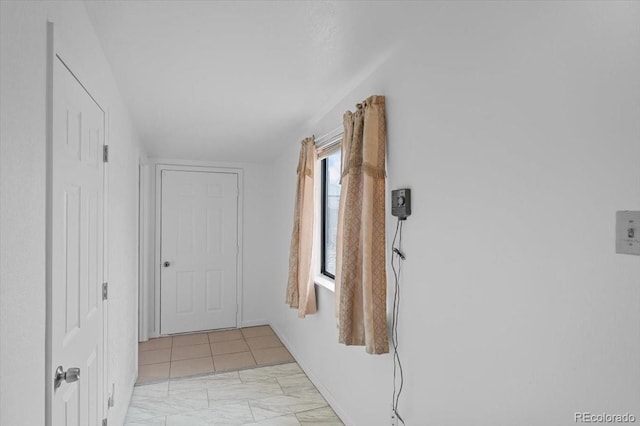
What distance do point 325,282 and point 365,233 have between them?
114cm

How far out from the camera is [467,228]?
1.35 m

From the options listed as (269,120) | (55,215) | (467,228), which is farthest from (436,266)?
(269,120)

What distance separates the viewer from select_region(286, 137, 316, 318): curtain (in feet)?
9.78

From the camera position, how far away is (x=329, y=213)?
10.2ft

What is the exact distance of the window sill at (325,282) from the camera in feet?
8.89

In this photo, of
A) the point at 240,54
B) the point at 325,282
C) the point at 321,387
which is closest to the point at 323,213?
the point at 325,282

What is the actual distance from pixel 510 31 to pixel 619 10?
1.08 feet

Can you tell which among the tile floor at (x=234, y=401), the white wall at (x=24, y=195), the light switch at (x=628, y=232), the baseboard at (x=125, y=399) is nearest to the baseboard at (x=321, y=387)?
the tile floor at (x=234, y=401)

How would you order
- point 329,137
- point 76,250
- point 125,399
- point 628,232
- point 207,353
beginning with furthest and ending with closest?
point 207,353
point 329,137
point 125,399
point 76,250
point 628,232

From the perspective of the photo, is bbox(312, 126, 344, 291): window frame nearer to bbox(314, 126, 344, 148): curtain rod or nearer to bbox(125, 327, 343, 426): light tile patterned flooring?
bbox(314, 126, 344, 148): curtain rod

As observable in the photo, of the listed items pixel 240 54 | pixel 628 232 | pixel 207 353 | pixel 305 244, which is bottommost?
pixel 207 353

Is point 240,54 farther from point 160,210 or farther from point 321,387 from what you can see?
point 160,210

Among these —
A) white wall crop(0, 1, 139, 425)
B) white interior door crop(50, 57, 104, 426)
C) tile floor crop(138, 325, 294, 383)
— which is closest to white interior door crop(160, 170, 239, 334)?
tile floor crop(138, 325, 294, 383)

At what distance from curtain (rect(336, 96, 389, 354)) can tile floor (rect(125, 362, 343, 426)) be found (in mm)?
1029
